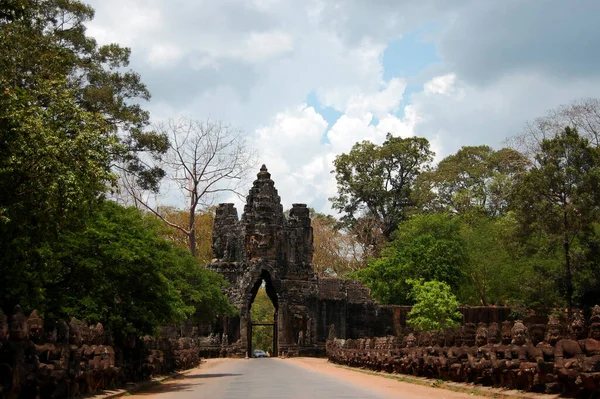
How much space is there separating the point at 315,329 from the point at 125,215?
31.9 m

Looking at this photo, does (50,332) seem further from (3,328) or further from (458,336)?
(458,336)

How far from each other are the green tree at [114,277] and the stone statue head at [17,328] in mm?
4810

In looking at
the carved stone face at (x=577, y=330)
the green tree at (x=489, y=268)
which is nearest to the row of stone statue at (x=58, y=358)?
the carved stone face at (x=577, y=330)

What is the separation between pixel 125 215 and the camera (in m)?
21.1

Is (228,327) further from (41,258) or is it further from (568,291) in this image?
(41,258)

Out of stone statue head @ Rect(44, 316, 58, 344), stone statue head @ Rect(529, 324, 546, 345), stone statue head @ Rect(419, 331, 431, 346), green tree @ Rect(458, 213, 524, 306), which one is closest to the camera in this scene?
stone statue head @ Rect(44, 316, 58, 344)

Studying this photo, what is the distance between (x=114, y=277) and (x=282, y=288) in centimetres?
3280

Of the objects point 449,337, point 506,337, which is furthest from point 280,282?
point 506,337

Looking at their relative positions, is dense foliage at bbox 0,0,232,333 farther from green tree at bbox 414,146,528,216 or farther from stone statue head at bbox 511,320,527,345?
green tree at bbox 414,146,528,216

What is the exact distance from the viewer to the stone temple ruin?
50562 mm

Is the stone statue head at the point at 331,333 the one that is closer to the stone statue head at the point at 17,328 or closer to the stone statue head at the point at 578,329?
the stone statue head at the point at 578,329

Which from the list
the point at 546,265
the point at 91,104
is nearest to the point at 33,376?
the point at 91,104

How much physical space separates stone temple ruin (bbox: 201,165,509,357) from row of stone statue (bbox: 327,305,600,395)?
27.3 metres

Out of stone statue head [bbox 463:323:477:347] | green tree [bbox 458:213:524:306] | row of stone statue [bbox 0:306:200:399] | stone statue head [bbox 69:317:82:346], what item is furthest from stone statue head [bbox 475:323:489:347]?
green tree [bbox 458:213:524:306]
